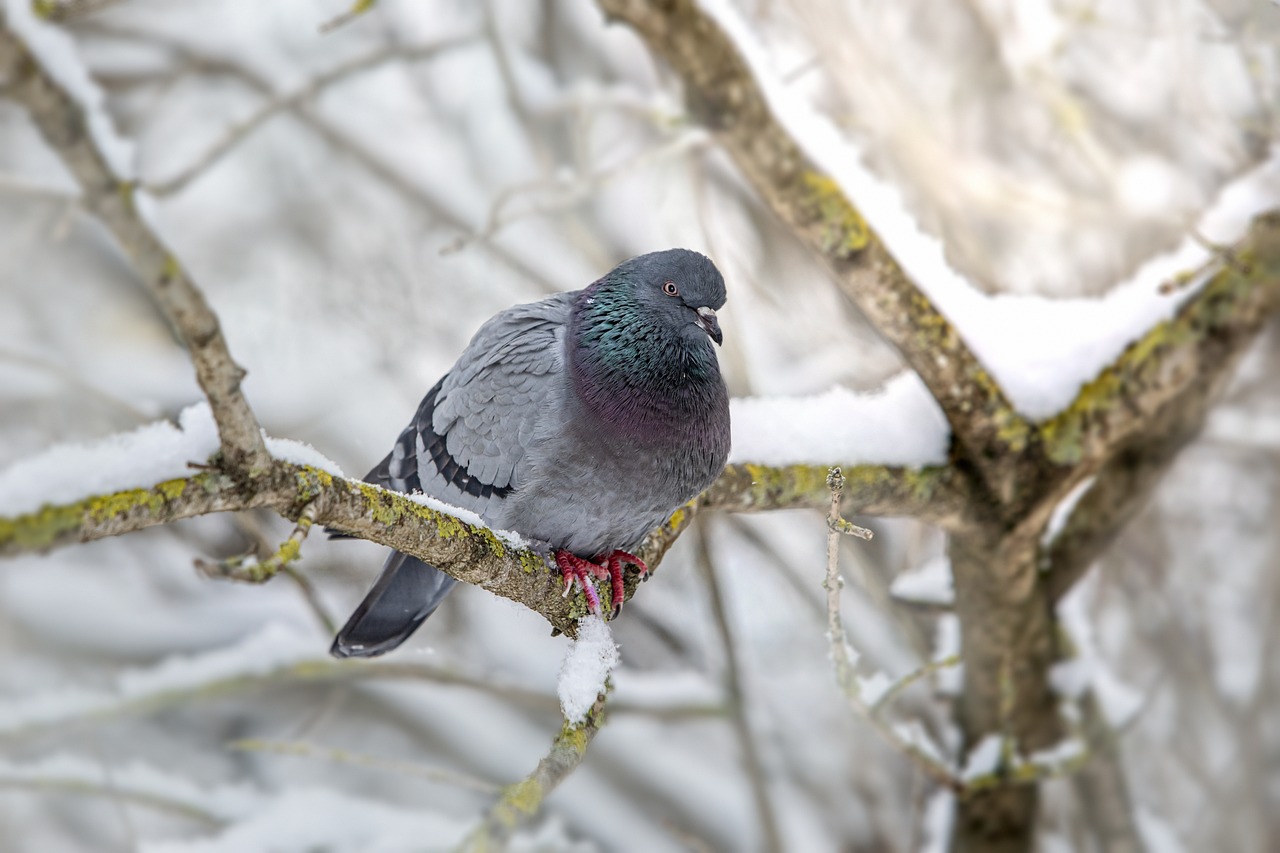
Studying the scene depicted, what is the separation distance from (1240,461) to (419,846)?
660 cm

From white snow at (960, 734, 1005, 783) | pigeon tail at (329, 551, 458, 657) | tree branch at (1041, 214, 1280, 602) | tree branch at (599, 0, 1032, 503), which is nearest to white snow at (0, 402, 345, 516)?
pigeon tail at (329, 551, 458, 657)

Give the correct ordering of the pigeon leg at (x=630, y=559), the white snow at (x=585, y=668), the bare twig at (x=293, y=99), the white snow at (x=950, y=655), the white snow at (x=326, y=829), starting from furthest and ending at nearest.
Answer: the white snow at (x=326, y=829), the bare twig at (x=293, y=99), the white snow at (x=950, y=655), the pigeon leg at (x=630, y=559), the white snow at (x=585, y=668)

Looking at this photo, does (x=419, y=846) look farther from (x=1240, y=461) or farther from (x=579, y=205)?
(x=1240, y=461)

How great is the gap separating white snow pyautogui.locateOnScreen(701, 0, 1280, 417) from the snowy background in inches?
57.4

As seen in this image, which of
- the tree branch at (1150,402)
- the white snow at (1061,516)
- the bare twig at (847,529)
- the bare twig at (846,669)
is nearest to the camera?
the bare twig at (847,529)

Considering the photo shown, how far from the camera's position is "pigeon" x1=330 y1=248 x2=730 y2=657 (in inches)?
131

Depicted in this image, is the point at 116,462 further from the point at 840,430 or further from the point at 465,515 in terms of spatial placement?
the point at 840,430

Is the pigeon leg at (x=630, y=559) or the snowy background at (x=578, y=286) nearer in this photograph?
the pigeon leg at (x=630, y=559)

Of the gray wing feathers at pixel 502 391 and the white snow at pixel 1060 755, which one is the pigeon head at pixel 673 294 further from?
the white snow at pixel 1060 755

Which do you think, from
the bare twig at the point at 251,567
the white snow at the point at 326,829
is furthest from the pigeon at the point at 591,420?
the white snow at the point at 326,829

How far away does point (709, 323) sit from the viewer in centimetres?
353

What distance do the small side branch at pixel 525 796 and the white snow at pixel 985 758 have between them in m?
2.90

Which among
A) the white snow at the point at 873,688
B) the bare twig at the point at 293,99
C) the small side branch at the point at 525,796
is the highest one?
the bare twig at the point at 293,99

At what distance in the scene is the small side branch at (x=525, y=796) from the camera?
2.04 metres
